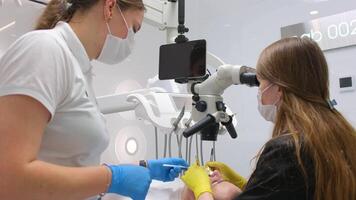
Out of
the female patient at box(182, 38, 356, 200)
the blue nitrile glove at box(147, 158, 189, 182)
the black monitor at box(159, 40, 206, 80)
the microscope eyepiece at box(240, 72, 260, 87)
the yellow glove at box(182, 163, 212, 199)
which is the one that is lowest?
the yellow glove at box(182, 163, 212, 199)

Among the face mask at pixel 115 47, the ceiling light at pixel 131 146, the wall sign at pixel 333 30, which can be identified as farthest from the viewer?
the ceiling light at pixel 131 146

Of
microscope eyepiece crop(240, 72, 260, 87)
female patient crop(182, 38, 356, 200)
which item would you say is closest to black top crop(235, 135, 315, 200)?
female patient crop(182, 38, 356, 200)

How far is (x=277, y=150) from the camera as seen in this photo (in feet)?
3.26

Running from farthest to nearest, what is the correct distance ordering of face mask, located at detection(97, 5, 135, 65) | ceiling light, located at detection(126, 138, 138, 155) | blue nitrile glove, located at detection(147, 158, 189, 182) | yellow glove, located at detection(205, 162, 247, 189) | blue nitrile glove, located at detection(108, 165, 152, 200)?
ceiling light, located at detection(126, 138, 138, 155) → yellow glove, located at detection(205, 162, 247, 189) → blue nitrile glove, located at detection(147, 158, 189, 182) → face mask, located at detection(97, 5, 135, 65) → blue nitrile glove, located at detection(108, 165, 152, 200)

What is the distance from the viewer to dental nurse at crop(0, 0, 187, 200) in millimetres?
712

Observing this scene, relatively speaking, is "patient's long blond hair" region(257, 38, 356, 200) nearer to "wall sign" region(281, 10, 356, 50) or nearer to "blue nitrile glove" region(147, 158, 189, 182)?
"blue nitrile glove" region(147, 158, 189, 182)

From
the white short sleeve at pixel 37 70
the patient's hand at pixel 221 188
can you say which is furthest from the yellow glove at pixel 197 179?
the white short sleeve at pixel 37 70

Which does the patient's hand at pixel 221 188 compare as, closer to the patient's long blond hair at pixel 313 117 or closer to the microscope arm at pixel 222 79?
the microscope arm at pixel 222 79

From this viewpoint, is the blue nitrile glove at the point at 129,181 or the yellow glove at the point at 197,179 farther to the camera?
the yellow glove at the point at 197,179

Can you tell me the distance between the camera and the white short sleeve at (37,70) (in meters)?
0.73

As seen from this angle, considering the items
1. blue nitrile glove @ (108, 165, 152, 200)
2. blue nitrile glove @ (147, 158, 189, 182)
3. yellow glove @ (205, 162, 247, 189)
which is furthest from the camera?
yellow glove @ (205, 162, 247, 189)

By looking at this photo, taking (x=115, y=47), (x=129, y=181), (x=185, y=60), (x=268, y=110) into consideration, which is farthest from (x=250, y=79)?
(x=129, y=181)

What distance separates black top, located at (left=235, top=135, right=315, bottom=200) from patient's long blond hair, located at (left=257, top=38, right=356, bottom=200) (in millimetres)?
15

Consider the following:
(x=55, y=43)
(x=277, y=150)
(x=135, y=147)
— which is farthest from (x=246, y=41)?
(x=55, y=43)
